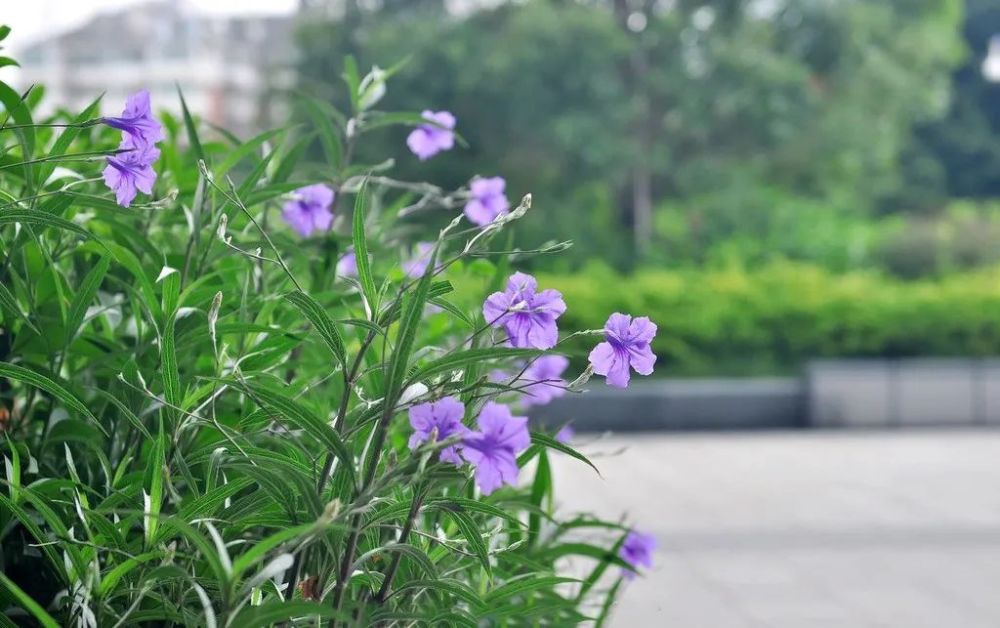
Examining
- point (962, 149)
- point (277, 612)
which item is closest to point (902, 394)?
point (277, 612)

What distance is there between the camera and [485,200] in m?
1.47

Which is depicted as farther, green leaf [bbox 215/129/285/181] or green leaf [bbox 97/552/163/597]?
green leaf [bbox 215/129/285/181]

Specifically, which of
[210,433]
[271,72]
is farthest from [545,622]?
[271,72]

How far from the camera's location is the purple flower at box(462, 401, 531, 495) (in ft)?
2.47

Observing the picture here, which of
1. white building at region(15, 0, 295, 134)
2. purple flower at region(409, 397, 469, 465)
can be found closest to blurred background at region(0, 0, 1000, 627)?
purple flower at region(409, 397, 469, 465)

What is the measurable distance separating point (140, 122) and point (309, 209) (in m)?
0.41

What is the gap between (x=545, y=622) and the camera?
→ 1368 millimetres

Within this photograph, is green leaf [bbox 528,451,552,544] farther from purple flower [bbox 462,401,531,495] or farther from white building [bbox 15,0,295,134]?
white building [bbox 15,0,295,134]

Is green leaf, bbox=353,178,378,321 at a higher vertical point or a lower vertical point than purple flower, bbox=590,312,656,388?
higher

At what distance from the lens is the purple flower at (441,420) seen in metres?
0.78

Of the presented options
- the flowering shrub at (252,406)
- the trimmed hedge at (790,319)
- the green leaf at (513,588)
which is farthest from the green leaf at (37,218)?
the trimmed hedge at (790,319)

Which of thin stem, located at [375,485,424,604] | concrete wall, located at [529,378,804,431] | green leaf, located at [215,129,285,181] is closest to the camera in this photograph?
thin stem, located at [375,485,424,604]

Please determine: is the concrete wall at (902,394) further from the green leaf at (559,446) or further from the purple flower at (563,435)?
the green leaf at (559,446)

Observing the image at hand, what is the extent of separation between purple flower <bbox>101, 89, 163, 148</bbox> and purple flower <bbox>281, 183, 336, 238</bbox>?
1.26ft
